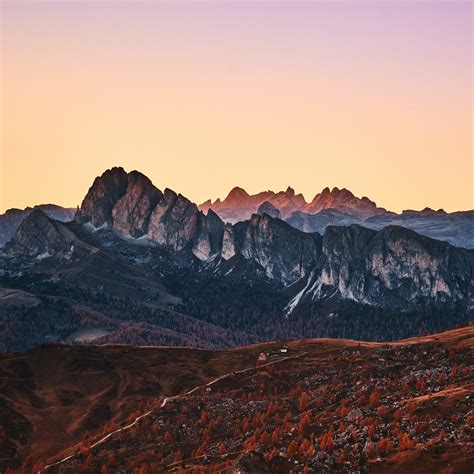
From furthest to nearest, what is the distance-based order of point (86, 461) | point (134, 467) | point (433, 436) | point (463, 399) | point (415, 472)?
1. point (86, 461)
2. point (134, 467)
3. point (463, 399)
4. point (433, 436)
5. point (415, 472)

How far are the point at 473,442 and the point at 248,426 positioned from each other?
67809 mm

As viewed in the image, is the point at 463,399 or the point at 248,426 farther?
the point at 248,426

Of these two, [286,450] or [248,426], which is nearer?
[286,450]

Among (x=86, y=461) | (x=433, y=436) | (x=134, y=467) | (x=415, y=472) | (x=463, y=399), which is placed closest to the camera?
(x=415, y=472)

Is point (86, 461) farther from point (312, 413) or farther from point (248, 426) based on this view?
point (312, 413)

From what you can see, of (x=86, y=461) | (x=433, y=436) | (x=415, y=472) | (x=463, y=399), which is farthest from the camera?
(x=86, y=461)

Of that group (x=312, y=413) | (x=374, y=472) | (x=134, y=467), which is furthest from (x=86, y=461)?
(x=374, y=472)

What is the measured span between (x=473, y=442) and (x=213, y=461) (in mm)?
52843

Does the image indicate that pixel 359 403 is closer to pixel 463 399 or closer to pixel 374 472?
pixel 463 399

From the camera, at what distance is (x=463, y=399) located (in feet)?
545

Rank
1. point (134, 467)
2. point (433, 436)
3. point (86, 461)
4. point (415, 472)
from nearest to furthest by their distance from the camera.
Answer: point (415, 472), point (433, 436), point (134, 467), point (86, 461)

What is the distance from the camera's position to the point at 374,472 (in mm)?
139375

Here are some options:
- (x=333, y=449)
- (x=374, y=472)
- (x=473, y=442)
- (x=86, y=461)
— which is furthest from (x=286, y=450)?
(x=86, y=461)

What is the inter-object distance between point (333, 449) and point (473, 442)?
25.4m
